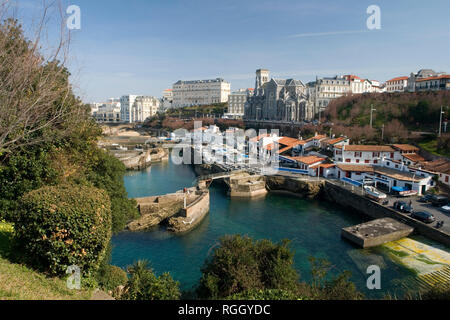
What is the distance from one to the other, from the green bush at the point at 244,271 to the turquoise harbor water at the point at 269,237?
3841 mm

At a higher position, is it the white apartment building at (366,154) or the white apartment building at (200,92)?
the white apartment building at (200,92)

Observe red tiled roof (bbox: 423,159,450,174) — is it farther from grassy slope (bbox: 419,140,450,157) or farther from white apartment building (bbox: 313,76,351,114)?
white apartment building (bbox: 313,76,351,114)

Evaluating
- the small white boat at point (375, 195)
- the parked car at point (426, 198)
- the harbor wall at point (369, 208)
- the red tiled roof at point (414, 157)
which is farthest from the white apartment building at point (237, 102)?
the parked car at point (426, 198)

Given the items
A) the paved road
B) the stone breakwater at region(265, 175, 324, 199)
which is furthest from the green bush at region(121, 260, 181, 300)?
the stone breakwater at region(265, 175, 324, 199)

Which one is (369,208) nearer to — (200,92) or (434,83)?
(434,83)

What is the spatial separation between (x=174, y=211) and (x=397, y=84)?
69.8m

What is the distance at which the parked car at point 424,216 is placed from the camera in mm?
18156

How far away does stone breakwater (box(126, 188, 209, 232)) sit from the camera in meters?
19.8

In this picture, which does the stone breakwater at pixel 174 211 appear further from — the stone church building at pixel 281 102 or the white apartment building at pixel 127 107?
the white apartment building at pixel 127 107

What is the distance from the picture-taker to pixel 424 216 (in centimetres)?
1833

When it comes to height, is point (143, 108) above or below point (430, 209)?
above

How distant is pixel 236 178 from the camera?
29.7 meters

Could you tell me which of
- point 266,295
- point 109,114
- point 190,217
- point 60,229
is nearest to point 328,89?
point 190,217

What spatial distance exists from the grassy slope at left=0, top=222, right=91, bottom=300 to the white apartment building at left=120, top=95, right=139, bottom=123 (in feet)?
377
